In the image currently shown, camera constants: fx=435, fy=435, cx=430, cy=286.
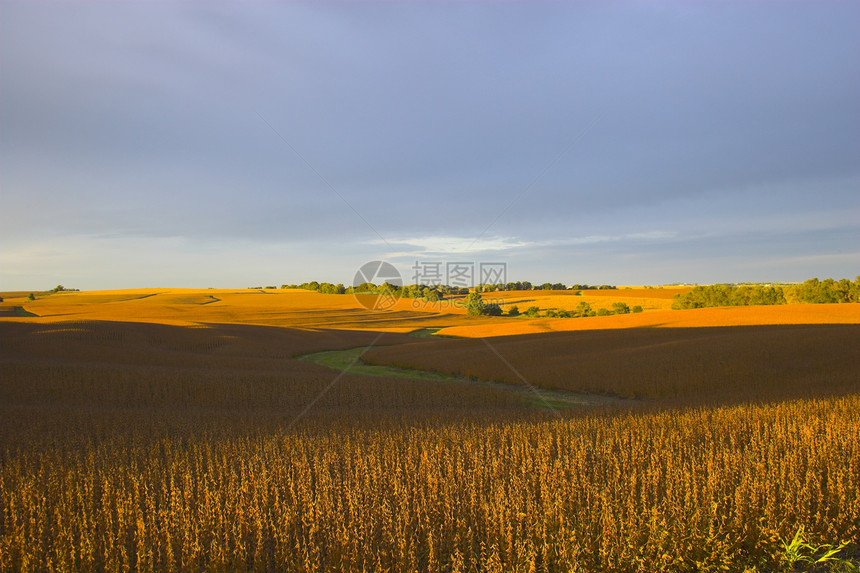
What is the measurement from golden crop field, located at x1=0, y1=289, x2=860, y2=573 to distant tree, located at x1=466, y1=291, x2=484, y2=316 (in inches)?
2253

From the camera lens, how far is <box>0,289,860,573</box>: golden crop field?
447 cm

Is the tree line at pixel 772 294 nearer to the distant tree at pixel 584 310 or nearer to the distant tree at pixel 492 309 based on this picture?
the distant tree at pixel 584 310

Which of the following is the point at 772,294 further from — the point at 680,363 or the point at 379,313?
the point at 680,363

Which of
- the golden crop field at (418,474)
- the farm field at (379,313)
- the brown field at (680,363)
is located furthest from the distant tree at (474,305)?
the golden crop field at (418,474)

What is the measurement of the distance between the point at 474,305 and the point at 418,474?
230 ft

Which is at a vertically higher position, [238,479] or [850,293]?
[850,293]

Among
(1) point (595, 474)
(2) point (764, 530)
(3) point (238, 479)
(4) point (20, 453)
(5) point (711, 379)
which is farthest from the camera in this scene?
(5) point (711, 379)

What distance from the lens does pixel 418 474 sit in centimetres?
631

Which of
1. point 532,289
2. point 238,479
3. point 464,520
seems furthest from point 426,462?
point 532,289

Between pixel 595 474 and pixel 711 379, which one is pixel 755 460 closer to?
pixel 595 474

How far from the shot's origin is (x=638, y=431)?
8367 mm

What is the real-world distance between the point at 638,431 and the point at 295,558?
6606 mm

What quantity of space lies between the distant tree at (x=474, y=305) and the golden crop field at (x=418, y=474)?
5722 centimetres

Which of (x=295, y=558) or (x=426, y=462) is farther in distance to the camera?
(x=426, y=462)
